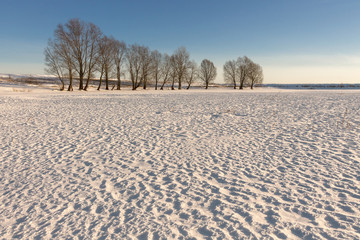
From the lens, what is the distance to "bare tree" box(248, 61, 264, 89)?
214ft

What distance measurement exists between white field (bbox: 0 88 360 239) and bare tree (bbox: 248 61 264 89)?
61.0 metres

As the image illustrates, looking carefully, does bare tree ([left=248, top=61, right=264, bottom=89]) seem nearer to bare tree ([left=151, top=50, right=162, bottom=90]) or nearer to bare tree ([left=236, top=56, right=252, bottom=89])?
bare tree ([left=236, top=56, right=252, bottom=89])

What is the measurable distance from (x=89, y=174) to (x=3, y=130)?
23.2 ft

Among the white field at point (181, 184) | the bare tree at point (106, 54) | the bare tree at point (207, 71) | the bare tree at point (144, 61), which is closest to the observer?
the white field at point (181, 184)

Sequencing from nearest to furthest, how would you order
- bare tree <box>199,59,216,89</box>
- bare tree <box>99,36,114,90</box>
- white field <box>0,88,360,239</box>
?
white field <box>0,88,360,239</box> → bare tree <box>99,36,114,90</box> → bare tree <box>199,59,216,89</box>

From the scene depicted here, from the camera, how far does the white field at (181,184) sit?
310 cm

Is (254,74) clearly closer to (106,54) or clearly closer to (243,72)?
(243,72)

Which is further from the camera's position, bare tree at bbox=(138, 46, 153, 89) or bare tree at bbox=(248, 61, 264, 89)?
bare tree at bbox=(248, 61, 264, 89)

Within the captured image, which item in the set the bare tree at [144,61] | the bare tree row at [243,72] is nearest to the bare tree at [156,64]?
the bare tree at [144,61]

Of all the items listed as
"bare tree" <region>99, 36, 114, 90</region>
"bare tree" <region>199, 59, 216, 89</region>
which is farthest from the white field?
"bare tree" <region>199, 59, 216, 89</region>

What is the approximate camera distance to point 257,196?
154 inches

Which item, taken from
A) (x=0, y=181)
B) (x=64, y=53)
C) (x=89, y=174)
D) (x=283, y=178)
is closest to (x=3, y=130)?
(x=0, y=181)

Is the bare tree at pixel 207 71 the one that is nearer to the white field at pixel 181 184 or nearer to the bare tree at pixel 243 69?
the bare tree at pixel 243 69

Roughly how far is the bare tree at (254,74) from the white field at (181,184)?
61.0 m
